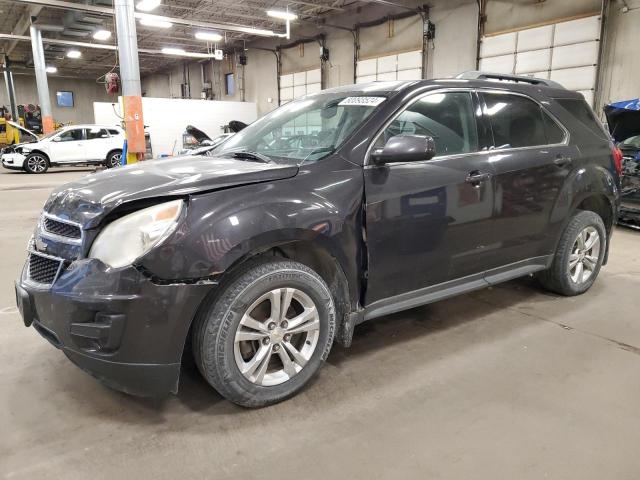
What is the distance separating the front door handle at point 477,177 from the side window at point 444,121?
15 cm

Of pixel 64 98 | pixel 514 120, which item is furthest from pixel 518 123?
pixel 64 98

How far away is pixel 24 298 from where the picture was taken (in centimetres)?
214

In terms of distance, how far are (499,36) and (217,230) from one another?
12.7 metres

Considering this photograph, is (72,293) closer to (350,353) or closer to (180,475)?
(180,475)

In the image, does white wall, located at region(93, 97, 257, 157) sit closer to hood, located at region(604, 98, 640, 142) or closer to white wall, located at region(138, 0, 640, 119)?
white wall, located at region(138, 0, 640, 119)

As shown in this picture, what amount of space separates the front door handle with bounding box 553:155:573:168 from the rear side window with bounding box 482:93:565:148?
12cm

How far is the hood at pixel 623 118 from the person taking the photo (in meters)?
6.06

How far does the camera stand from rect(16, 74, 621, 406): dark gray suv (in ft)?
6.23

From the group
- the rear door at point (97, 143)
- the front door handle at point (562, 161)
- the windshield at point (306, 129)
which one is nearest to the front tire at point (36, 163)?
the rear door at point (97, 143)

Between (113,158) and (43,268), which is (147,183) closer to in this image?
(43,268)

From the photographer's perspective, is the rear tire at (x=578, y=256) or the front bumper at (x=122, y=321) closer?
the front bumper at (x=122, y=321)

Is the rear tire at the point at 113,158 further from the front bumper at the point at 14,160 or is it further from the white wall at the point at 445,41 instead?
the white wall at the point at 445,41

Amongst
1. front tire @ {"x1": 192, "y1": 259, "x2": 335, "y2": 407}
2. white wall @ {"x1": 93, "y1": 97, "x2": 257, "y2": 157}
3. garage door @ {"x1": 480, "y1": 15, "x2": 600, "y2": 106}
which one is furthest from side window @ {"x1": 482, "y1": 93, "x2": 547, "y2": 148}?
white wall @ {"x1": 93, "y1": 97, "x2": 257, "y2": 157}

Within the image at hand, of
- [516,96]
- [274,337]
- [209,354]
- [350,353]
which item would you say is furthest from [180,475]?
[516,96]
